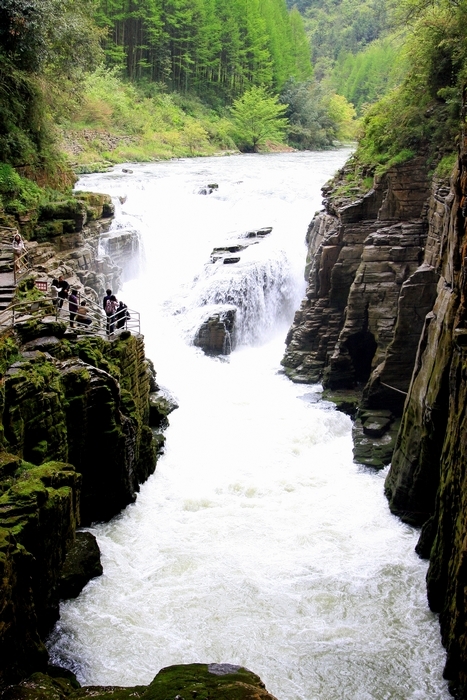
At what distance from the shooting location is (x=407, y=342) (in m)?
20.7

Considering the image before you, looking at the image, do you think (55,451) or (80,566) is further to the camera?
(55,451)

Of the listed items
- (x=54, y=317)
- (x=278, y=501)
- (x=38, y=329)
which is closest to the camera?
(x=38, y=329)

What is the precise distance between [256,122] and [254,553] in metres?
59.2

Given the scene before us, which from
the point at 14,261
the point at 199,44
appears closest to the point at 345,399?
the point at 14,261

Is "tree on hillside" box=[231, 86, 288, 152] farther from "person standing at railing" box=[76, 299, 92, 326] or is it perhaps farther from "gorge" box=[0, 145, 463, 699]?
"person standing at railing" box=[76, 299, 92, 326]

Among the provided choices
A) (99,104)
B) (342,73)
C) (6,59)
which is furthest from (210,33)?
(6,59)

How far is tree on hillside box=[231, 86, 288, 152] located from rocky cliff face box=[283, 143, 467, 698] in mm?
40094

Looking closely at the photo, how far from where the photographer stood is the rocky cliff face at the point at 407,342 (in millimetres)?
13023

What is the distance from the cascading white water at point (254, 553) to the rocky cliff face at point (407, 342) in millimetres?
821

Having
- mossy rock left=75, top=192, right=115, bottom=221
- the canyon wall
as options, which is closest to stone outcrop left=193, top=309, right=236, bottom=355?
the canyon wall

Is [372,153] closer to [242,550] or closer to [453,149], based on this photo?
[453,149]

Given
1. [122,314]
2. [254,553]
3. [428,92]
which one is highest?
[428,92]

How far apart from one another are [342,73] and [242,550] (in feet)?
331

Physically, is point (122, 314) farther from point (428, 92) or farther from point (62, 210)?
point (428, 92)
